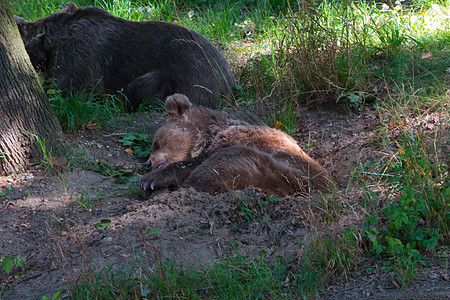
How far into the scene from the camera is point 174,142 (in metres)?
5.48

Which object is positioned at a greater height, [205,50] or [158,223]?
[205,50]

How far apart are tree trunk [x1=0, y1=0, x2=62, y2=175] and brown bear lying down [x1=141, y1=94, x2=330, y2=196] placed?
3.94 ft

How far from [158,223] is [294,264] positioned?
1173mm

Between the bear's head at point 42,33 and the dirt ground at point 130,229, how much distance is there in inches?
101

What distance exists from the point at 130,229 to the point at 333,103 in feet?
11.6

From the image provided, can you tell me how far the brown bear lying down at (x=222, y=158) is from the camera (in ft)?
14.8

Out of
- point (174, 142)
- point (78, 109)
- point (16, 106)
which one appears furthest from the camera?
point (78, 109)

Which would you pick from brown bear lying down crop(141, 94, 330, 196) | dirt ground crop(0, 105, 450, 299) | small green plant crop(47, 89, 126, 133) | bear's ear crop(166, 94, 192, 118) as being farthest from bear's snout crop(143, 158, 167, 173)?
small green plant crop(47, 89, 126, 133)

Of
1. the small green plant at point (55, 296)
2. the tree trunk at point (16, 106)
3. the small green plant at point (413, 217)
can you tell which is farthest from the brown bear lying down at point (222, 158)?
the small green plant at point (55, 296)

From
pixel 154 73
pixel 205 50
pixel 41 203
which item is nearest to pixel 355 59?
pixel 205 50

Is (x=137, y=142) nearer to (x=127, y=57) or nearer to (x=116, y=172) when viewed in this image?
(x=116, y=172)

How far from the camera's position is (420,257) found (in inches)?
128

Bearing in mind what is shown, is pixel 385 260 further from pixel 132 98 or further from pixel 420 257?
pixel 132 98

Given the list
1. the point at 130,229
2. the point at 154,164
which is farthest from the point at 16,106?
the point at 130,229
